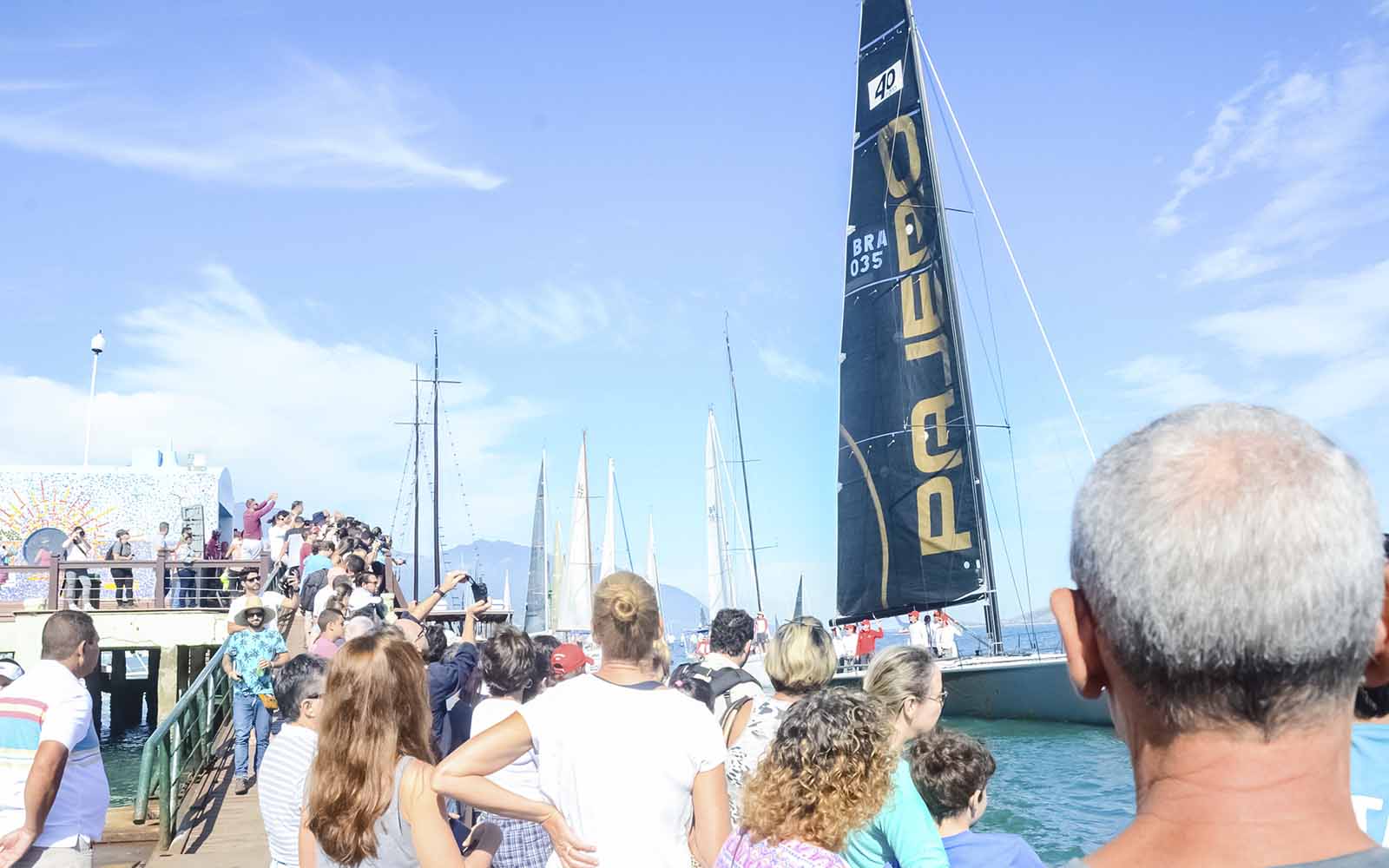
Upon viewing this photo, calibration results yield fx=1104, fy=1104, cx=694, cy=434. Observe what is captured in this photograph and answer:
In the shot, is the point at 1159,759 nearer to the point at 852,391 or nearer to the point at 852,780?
the point at 852,780

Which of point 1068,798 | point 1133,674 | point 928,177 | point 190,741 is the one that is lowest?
point 1068,798

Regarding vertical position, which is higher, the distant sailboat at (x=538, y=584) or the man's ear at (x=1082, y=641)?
the distant sailboat at (x=538, y=584)

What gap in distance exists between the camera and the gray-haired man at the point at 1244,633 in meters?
1.21

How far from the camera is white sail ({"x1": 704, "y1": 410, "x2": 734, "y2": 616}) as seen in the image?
44969mm

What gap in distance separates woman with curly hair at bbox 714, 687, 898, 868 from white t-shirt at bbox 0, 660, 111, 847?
269 centimetres

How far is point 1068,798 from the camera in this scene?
48.6ft

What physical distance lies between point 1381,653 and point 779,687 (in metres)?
3.46

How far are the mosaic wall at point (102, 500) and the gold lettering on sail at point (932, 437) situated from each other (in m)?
26.5

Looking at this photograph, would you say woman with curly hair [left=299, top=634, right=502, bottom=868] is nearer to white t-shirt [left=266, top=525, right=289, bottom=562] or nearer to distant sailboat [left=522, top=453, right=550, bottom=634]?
white t-shirt [left=266, top=525, right=289, bottom=562]

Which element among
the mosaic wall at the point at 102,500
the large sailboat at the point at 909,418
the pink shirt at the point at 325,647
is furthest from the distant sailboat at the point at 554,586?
the pink shirt at the point at 325,647

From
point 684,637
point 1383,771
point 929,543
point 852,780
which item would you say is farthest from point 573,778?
point 684,637

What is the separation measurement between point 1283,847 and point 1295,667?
7.5 inches

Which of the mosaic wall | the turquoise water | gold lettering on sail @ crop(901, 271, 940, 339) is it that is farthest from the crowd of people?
the mosaic wall

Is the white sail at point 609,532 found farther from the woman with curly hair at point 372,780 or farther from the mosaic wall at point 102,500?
the woman with curly hair at point 372,780
